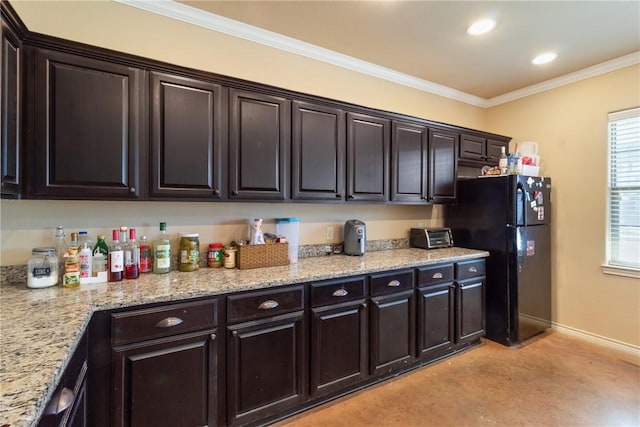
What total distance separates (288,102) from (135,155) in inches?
42.3

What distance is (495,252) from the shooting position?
3.01 m

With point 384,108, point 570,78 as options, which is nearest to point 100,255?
point 384,108

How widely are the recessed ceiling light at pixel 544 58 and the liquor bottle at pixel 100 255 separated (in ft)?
12.5

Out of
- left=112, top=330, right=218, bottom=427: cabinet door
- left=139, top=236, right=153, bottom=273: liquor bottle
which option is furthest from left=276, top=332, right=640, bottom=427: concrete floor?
left=139, top=236, right=153, bottom=273: liquor bottle

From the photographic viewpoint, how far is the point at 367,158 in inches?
105

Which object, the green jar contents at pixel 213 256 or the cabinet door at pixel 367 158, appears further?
the cabinet door at pixel 367 158

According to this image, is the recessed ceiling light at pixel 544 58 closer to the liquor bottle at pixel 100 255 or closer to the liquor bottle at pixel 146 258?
the liquor bottle at pixel 146 258

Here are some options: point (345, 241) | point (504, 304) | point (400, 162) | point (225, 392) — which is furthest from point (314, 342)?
point (504, 304)

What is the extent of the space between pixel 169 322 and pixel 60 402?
622 millimetres

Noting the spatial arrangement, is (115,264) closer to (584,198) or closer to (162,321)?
(162,321)

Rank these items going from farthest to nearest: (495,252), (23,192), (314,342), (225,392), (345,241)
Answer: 1. (495,252)
2. (345,241)
3. (314,342)
4. (225,392)
5. (23,192)

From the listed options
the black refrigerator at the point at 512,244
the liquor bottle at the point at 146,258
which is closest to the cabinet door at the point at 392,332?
the black refrigerator at the point at 512,244

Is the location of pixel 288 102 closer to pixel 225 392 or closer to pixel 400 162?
pixel 400 162

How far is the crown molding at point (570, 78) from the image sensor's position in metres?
2.84
